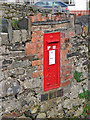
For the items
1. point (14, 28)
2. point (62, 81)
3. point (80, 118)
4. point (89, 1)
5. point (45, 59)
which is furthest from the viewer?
point (89, 1)

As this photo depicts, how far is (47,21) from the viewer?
4.58m

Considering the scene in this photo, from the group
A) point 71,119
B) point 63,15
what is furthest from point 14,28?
point 71,119

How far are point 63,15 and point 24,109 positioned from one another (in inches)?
78.3

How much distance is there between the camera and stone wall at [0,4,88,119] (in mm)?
4289

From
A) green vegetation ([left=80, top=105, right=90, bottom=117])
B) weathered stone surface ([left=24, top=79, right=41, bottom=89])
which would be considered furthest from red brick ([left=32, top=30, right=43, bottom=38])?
green vegetation ([left=80, top=105, right=90, bottom=117])

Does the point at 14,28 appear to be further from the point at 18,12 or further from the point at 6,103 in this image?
the point at 6,103

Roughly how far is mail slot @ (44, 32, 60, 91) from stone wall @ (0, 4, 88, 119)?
8cm

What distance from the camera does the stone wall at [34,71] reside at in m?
4.29

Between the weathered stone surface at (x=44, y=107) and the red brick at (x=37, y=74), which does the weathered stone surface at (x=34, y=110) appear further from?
the red brick at (x=37, y=74)

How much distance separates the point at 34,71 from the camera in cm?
455

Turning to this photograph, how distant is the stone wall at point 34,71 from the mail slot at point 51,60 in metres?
0.08

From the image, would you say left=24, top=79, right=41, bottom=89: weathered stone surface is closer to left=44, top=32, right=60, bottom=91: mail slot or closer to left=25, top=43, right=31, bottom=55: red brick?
left=44, top=32, right=60, bottom=91: mail slot

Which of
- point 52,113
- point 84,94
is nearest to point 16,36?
point 52,113

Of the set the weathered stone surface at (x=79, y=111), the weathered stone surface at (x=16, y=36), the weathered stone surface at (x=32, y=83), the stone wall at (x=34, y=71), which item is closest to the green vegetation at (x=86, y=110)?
the weathered stone surface at (x=79, y=111)
